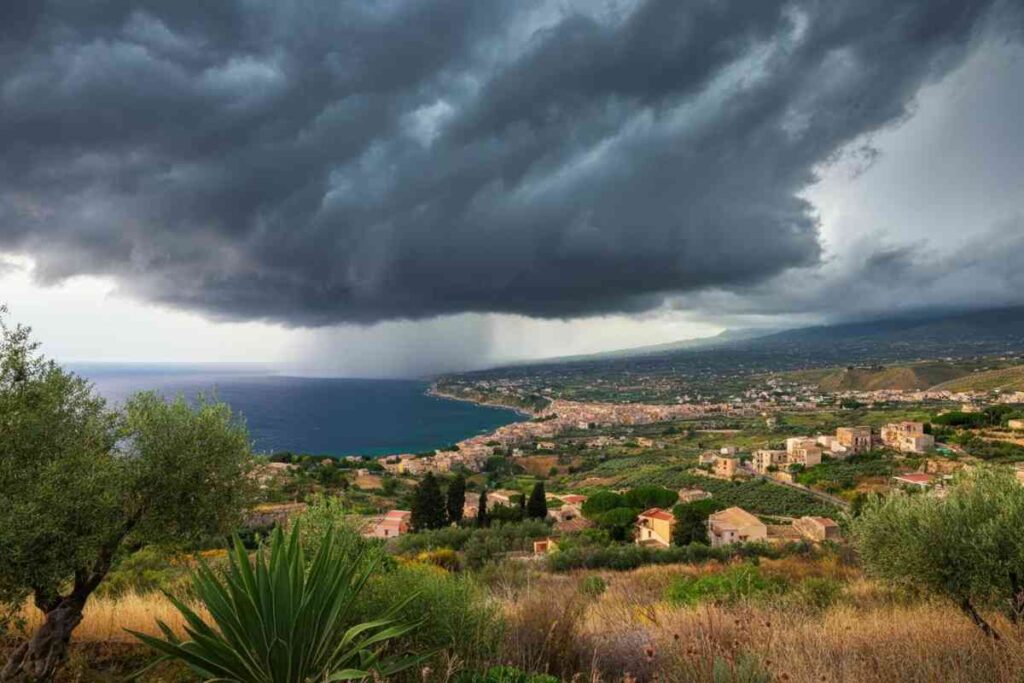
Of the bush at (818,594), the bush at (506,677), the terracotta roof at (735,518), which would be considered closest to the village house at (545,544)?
the bush at (818,594)

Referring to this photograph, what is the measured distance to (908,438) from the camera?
5431 centimetres

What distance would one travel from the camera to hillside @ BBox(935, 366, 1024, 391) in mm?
81562

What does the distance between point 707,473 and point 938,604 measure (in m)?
51.6

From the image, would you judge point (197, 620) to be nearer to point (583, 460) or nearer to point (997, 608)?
point (997, 608)

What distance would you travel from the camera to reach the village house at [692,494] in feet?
137

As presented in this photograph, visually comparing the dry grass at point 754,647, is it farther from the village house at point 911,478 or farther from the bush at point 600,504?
the village house at point 911,478

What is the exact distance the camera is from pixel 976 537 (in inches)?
256

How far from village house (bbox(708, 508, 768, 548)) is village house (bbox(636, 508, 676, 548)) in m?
2.20

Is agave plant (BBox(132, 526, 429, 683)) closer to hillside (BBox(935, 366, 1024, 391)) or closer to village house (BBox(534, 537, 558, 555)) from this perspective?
village house (BBox(534, 537, 558, 555))

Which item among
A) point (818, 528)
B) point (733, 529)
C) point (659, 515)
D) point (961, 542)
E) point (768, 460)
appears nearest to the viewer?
point (961, 542)

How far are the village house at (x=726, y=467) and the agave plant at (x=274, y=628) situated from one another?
56243mm

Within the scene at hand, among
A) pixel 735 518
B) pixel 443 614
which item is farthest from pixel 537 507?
pixel 443 614

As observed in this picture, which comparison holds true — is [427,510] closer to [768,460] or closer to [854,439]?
[768,460]

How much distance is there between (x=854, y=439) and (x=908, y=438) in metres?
6.61
